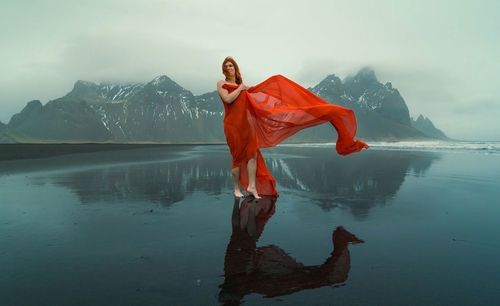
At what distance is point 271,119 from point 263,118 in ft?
0.61

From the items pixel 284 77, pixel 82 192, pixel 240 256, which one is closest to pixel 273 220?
pixel 240 256

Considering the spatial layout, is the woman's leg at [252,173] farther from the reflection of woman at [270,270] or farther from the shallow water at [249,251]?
the reflection of woman at [270,270]

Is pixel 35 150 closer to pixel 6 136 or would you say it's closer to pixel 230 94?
pixel 230 94

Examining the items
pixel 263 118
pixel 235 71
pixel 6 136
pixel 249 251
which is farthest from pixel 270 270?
pixel 6 136

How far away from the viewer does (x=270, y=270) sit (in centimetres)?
255

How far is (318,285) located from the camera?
2297 millimetres

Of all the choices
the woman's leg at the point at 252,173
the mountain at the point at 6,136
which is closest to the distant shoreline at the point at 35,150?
the woman's leg at the point at 252,173

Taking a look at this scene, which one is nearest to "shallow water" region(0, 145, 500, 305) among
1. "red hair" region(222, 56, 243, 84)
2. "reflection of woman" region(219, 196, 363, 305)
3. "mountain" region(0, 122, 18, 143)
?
"reflection of woman" region(219, 196, 363, 305)

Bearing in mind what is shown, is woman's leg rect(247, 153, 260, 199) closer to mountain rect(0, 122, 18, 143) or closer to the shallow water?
the shallow water

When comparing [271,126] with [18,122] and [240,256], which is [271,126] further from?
[18,122]

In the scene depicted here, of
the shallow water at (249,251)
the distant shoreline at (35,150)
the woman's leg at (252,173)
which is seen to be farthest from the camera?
the distant shoreline at (35,150)

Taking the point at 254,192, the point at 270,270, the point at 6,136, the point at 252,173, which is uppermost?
the point at 6,136

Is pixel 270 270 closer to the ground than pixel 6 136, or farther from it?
closer to the ground

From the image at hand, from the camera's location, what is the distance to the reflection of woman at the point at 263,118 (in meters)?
5.81
